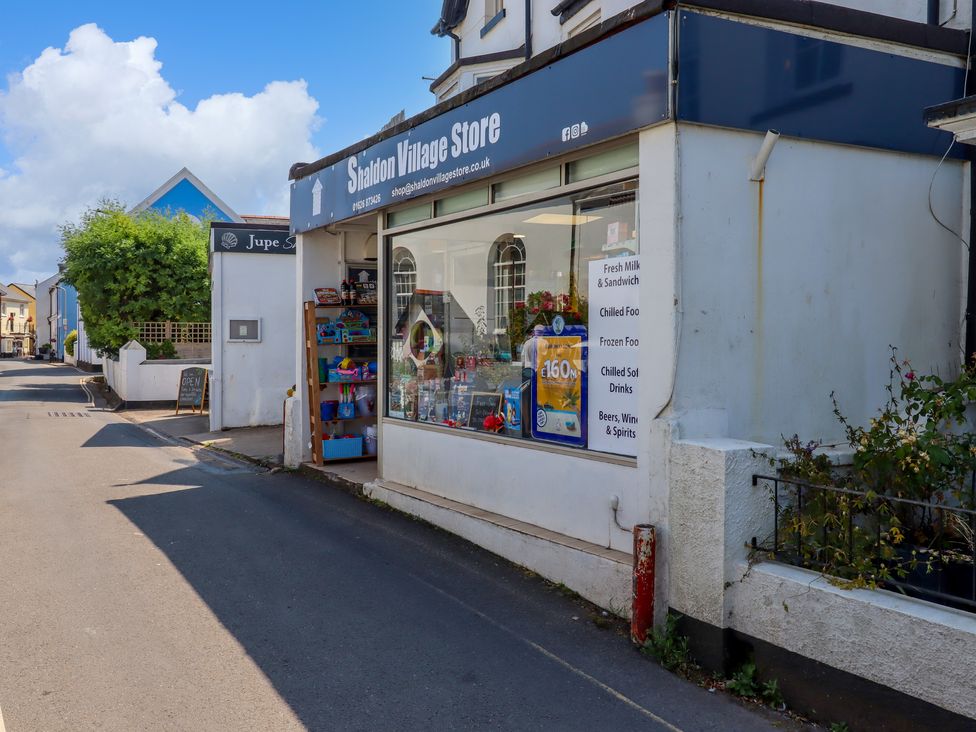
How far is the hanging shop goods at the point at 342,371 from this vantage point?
35.0 feet

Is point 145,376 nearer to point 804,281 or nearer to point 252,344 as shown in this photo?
point 252,344

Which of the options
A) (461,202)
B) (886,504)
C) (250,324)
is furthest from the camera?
(250,324)

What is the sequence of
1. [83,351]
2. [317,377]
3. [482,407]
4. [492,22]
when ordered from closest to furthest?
1. [482,407]
2. [317,377]
3. [492,22]
4. [83,351]

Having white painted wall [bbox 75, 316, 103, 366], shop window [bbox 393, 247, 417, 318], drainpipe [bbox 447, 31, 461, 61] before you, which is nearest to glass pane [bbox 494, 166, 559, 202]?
shop window [bbox 393, 247, 417, 318]

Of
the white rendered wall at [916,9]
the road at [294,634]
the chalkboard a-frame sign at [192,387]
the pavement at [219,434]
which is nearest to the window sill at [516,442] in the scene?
the road at [294,634]

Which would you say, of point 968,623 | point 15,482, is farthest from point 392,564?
point 15,482

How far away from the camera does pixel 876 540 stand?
4.21 m

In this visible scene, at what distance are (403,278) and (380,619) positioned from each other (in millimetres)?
4436

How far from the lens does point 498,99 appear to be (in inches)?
267

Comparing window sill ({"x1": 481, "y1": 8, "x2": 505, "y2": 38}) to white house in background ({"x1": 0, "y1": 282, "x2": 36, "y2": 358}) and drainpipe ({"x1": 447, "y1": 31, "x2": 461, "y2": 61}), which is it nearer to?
drainpipe ({"x1": 447, "y1": 31, "x2": 461, "y2": 61})

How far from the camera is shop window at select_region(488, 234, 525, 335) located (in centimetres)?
711

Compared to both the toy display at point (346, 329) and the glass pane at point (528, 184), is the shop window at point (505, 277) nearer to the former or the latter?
the glass pane at point (528, 184)

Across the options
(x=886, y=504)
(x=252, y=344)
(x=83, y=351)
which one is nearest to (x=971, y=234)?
(x=886, y=504)

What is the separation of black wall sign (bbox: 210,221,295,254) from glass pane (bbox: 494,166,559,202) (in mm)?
9624
